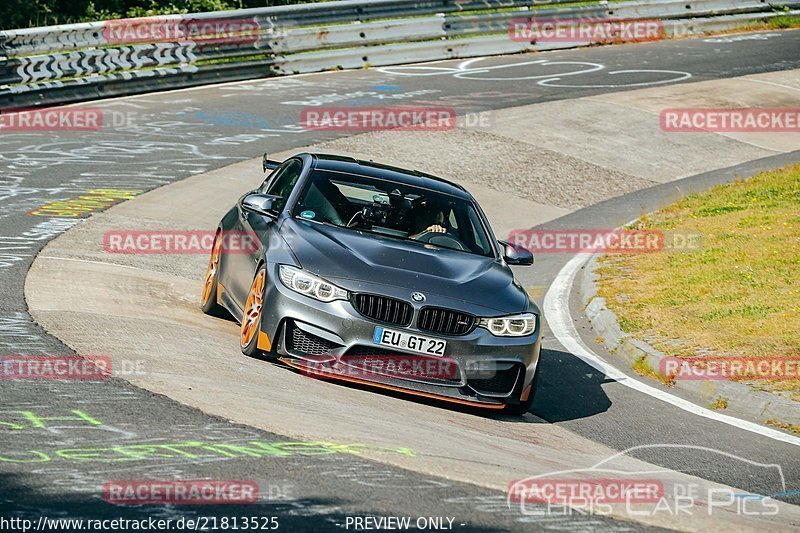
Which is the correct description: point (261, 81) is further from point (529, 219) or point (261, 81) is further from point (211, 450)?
point (211, 450)

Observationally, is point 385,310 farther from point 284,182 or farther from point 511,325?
point 284,182

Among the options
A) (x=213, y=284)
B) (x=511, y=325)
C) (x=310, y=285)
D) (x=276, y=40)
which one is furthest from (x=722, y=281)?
(x=276, y=40)

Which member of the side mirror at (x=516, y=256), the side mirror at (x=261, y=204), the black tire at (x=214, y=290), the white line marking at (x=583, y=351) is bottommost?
the white line marking at (x=583, y=351)

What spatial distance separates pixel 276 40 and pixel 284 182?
14.4m

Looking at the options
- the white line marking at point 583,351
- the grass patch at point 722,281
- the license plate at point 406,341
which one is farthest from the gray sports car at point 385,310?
the grass patch at point 722,281

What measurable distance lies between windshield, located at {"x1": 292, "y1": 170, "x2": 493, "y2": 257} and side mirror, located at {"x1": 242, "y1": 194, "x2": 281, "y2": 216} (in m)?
0.21

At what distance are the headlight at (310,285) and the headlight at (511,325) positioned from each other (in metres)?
1.04

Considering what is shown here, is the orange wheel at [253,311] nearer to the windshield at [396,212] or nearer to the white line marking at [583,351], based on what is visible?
the windshield at [396,212]

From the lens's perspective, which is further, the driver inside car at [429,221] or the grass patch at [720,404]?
the driver inside car at [429,221]

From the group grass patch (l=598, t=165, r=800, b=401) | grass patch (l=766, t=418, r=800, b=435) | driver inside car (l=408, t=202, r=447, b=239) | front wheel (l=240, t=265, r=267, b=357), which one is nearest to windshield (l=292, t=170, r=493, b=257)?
driver inside car (l=408, t=202, r=447, b=239)

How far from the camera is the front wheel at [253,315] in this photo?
8.61 meters

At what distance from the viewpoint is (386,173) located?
10.4m

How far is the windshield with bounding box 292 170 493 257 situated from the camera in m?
9.69

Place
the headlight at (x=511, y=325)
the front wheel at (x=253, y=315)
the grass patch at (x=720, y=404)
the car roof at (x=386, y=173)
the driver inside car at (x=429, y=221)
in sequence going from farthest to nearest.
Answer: the car roof at (x=386, y=173) < the driver inside car at (x=429, y=221) < the grass patch at (x=720, y=404) < the front wheel at (x=253, y=315) < the headlight at (x=511, y=325)
